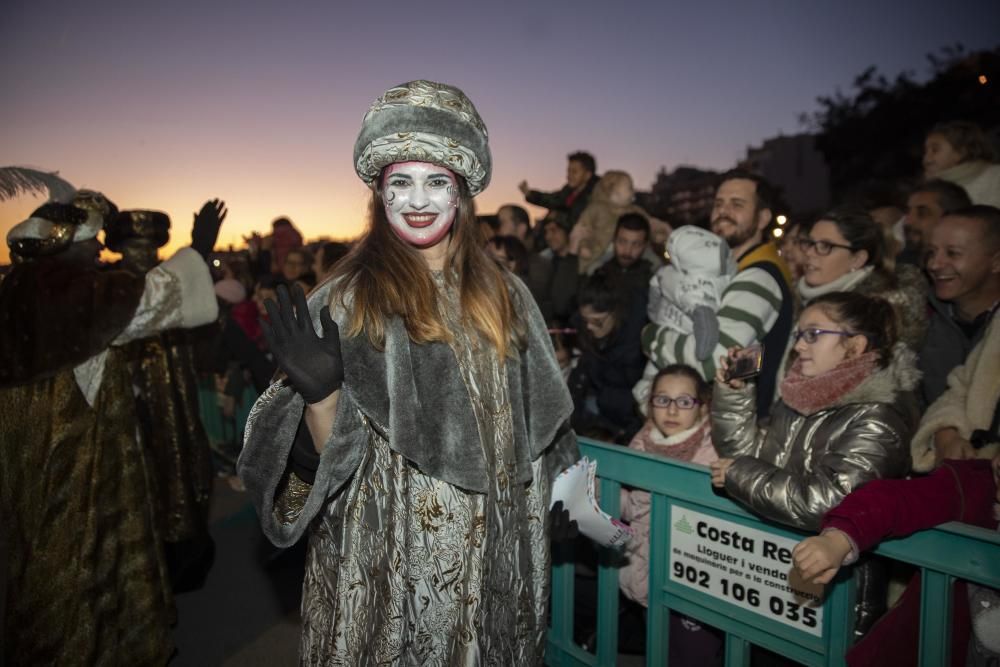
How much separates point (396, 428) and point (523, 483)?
1.57ft

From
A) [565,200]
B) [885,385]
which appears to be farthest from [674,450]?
[565,200]

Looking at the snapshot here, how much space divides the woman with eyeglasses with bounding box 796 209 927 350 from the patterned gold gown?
6.32 feet

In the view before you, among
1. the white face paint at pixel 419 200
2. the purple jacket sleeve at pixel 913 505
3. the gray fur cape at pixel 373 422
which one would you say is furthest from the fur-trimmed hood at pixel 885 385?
the white face paint at pixel 419 200

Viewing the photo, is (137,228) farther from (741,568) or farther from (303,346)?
(741,568)

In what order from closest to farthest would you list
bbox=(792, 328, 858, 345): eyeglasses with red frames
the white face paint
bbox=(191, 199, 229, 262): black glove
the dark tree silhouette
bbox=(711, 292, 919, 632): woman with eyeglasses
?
the white face paint < bbox=(711, 292, 919, 632): woman with eyeglasses < bbox=(792, 328, 858, 345): eyeglasses with red frames < bbox=(191, 199, 229, 262): black glove < the dark tree silhouette

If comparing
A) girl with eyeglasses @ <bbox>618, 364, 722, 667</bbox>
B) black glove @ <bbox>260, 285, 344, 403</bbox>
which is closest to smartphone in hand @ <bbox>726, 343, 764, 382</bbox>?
girl with eyeglasses @ <bbox>618, 364, 722, 667</bbox>

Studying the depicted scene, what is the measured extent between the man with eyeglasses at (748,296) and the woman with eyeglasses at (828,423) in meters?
0.60

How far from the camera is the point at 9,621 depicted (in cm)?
292

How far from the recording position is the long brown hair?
1891mm

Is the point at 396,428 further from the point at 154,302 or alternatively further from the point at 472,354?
the point at 154,302

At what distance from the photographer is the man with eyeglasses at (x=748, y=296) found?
3139 mm

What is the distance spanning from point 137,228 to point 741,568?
11.9 ft

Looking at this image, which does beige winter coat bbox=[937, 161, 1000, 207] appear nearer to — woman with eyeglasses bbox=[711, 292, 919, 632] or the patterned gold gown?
woman with eyeglasses bbox=[711, 292, 919, 632]

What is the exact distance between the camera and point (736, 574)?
2338mm
